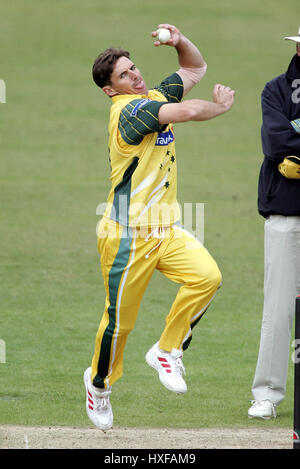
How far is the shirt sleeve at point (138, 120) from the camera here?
19.6 feet

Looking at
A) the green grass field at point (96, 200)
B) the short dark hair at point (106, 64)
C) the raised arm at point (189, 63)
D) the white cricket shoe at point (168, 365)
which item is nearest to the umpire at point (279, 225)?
the green grass field at point (96, 200)

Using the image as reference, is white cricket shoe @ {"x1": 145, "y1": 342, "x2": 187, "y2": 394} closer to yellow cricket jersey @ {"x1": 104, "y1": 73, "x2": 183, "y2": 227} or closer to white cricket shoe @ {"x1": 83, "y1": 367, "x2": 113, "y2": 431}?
white cricket shoe @ {"x1": 83, "y1": 367, "x2": 113, "y2": 431}

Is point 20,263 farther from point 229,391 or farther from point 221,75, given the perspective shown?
point 221,75

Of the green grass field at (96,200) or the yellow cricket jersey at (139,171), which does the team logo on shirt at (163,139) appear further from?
the green grass field at (96,200)

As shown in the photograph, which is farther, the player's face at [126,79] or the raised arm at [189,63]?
the raised arm at [189,63]

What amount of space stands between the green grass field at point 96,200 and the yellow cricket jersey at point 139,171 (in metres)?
1.75

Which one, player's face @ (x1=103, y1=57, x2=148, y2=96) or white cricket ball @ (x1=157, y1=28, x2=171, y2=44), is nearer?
white cricket ball @ (x1=157, y1=28, x2=171, y2=44)

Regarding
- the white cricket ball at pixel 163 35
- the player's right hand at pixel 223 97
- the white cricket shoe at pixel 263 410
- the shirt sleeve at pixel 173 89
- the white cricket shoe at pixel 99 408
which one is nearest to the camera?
the player's right hand at pixel 223 97

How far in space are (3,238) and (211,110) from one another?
7.77 meters

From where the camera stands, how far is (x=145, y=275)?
6.31 m

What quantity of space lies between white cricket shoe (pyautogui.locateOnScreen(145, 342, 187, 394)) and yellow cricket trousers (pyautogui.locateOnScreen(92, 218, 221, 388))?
62mm

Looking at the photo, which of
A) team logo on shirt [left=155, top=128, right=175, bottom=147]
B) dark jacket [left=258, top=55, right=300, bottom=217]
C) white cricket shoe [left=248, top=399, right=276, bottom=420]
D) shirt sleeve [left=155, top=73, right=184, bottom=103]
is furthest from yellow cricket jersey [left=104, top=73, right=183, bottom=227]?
white cricket shoe [left=248, top=399, right=276, bottom=420]

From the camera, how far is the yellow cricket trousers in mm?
6270
